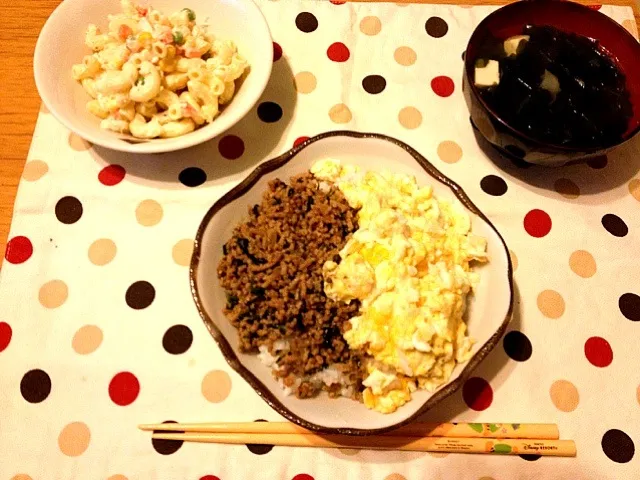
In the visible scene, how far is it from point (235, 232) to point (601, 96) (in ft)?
3.55

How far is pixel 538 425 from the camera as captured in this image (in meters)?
1.31

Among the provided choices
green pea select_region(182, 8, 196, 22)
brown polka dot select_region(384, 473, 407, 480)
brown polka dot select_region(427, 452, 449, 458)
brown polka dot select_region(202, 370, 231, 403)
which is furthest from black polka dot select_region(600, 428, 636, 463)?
green pea select_region(182, 8, 196, 22)

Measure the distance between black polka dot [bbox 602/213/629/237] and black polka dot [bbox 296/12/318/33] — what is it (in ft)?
3.71

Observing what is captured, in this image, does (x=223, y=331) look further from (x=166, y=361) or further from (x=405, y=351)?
(x=405, y=351)

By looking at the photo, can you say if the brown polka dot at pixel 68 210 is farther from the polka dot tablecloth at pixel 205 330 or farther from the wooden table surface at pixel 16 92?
the wooden table surface at pixel 16 92

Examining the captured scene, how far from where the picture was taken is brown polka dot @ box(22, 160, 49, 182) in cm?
153

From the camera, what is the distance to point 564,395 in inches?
53.4

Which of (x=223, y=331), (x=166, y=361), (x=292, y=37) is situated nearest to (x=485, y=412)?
(x=223, y=331)

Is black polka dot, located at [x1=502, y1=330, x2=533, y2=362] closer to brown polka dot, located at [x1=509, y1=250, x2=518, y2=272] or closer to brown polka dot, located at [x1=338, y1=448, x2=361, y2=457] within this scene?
brown polka dot, located at [x1=509, y1=250, x2=518, y2=272]

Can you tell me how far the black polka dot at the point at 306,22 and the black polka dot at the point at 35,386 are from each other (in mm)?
1333

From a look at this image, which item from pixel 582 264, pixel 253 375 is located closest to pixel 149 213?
pixel 253 375

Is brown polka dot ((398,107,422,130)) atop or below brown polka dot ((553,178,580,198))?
below

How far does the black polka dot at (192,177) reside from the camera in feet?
5.11

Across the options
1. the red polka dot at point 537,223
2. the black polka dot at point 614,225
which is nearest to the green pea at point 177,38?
the red polka dot at point 537,223
